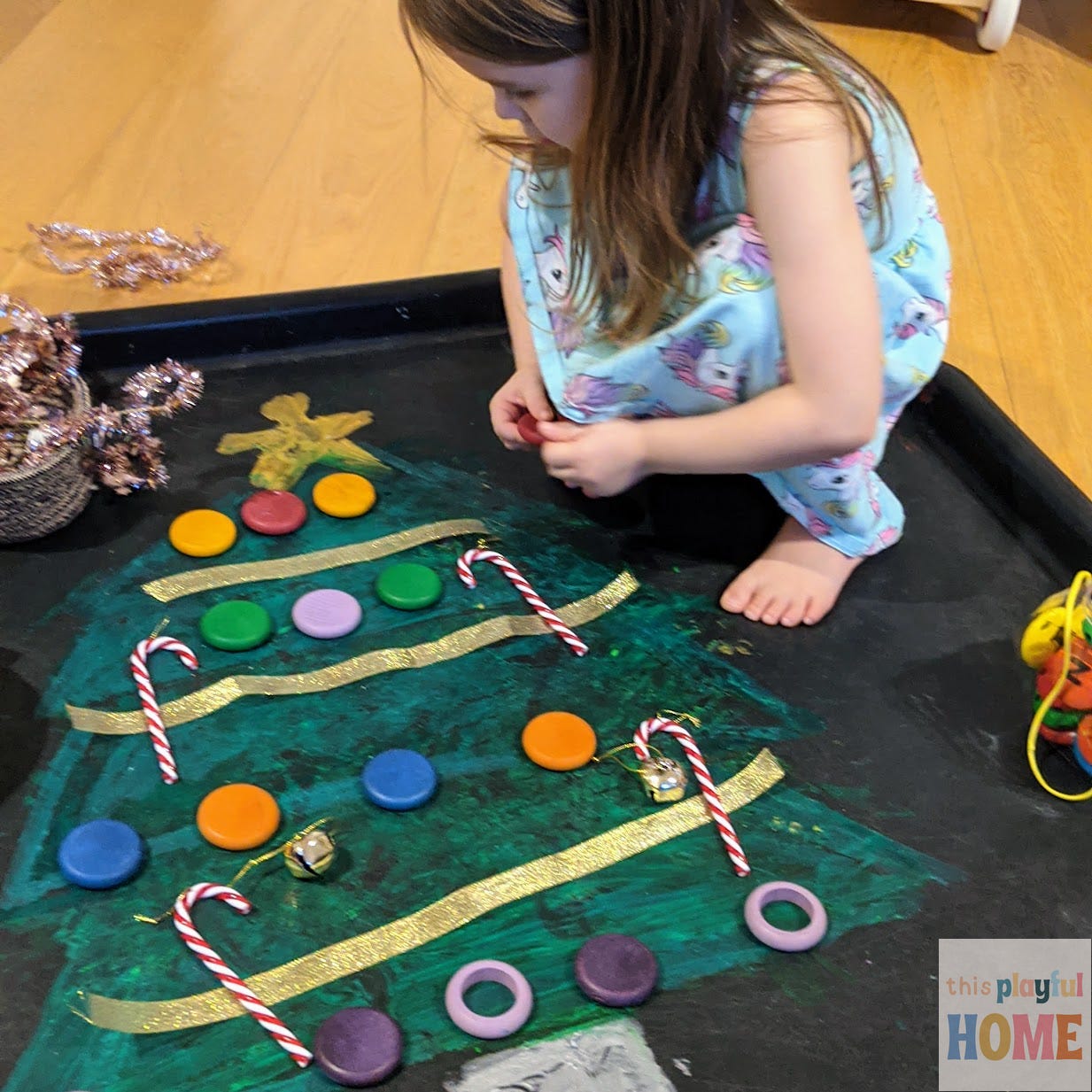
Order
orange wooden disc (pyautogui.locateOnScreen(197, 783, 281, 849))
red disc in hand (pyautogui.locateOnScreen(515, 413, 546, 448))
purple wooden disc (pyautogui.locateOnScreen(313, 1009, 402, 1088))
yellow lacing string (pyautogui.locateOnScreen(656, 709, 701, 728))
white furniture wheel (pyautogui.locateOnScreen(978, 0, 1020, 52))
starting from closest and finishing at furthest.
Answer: purple wooden disc (pyautogui.locateOnScreen(313, 1009, 402, 1088))
orange wooden disc (pyautogui.locateOnScreen(197, 783, 281, 849))
yellow lacing string (pyautogui.locateOnScreen(656, 709, 701, 728))
red disc in hand (pyautogui.locateOnScreen(515, 413, 546, 448))
white furniture wheel (pyautogui.locateOnScreen(978, 0, 1020, 52))

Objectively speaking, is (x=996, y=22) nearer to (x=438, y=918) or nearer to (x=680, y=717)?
(x=680, y=717)

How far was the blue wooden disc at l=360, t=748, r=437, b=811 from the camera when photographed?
0.92 metres

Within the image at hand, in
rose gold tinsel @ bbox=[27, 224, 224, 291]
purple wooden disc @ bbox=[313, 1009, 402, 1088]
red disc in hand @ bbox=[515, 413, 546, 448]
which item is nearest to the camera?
purple wooden disc @ bbox=[313, 1009, 402, 1088]

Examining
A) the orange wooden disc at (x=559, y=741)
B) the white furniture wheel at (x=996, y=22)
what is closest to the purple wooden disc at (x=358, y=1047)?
the orange wooden disc at (x=559, y=741)

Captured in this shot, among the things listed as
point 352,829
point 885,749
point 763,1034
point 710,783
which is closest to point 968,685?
point 885,749

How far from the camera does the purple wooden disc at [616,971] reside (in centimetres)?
81

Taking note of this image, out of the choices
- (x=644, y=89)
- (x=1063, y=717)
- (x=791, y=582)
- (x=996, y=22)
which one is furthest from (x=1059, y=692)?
(x=996, y=22)

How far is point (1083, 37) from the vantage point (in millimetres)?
2287

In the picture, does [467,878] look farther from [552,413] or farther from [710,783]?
[552,413]

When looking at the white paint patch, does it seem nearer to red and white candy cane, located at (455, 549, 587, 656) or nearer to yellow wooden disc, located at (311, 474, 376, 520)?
red and white candy cane, located at (455, 549, 587, 656)

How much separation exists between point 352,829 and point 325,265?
90 centimetres

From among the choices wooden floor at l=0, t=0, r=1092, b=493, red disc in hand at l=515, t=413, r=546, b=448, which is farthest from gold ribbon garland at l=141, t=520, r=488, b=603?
wooden floor at l=0, t=0, r=1092, b=493

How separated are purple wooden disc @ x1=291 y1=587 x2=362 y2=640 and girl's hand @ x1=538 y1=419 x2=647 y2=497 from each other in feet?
0.77

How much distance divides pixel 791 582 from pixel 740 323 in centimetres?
28
